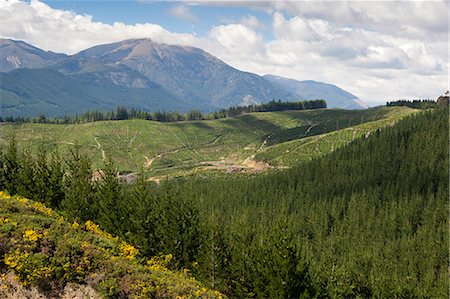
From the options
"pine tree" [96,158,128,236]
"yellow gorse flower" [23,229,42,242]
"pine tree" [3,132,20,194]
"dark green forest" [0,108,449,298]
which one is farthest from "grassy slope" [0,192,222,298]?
"pine tree" [3,132,20,194]

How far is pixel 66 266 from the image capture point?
29891mm

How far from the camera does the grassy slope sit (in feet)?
96.2

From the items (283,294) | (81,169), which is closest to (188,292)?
(283,294)

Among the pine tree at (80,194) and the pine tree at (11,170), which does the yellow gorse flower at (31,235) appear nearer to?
the pine tree at (80,194)

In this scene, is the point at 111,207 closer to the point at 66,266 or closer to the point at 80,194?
the point at 80,194

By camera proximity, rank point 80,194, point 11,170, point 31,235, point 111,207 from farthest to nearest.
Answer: point 11,170, point 80,194, point 111,207, point 31,235

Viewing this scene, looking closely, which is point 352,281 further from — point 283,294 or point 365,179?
point 365,179

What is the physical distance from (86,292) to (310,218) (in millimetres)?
136576

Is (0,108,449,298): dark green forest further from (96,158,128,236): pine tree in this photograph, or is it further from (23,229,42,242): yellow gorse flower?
(23,229,42,242): yellow gorse flower

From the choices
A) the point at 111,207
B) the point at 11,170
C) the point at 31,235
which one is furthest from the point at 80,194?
the point at 31,235

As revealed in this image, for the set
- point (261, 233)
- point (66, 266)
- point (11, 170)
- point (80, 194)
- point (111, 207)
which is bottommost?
point (261, 233)

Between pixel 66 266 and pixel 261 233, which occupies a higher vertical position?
pixel 66 266

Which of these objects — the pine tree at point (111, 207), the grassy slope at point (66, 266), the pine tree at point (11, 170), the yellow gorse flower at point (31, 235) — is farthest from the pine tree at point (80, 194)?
the yellow gorse flower at point (31, 235)

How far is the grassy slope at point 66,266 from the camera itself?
29328mm
